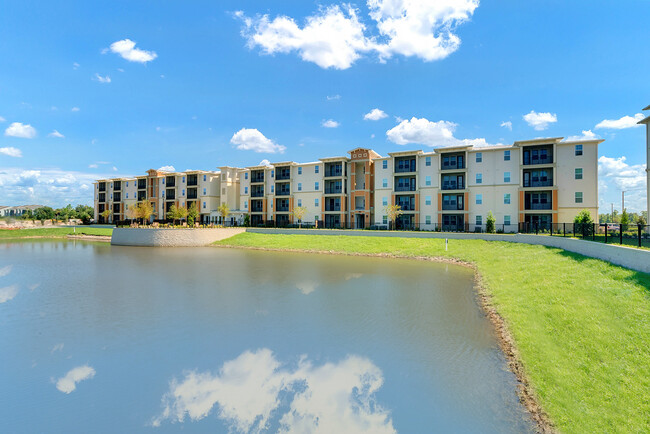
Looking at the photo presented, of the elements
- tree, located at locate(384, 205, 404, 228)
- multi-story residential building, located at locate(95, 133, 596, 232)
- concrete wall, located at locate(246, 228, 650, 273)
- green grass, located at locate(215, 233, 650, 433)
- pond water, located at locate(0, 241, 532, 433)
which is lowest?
pond water, located at locate(0, 241, 532, 433)

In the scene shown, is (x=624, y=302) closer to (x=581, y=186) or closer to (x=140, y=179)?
(x=581, y=186)

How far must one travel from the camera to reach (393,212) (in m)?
44.9

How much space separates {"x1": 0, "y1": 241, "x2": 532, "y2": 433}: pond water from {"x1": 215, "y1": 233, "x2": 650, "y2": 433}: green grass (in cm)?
103

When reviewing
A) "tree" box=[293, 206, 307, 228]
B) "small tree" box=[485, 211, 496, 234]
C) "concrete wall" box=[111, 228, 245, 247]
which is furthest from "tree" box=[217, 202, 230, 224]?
"small tree" box=[485, 211, 496, 234]

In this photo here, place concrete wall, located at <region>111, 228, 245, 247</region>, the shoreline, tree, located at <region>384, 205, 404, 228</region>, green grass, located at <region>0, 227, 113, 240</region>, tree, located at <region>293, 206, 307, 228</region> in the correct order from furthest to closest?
green grass, located at <region>0, 227, 113, 240</region> < tree, located at <region>293, 206, 307, 228</region> < tree, located at <region>384, 205, 404, 228</region> < concrete wall, located at <region>111, 228, 245, 247</region> < the shoreline

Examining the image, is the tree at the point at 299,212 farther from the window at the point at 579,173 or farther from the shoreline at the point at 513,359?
the window at the point at 579,173

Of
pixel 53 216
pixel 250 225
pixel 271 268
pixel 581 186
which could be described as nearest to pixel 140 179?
pixel 250 225

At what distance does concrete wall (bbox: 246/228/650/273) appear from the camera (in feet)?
46.6

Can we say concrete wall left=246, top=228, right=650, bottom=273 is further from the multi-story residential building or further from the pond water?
the multi-story residential building

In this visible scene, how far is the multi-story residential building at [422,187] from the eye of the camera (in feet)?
125

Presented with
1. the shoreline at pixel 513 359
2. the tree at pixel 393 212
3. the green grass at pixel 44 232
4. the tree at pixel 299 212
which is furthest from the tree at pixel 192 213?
the shoreline at pixel 513 359

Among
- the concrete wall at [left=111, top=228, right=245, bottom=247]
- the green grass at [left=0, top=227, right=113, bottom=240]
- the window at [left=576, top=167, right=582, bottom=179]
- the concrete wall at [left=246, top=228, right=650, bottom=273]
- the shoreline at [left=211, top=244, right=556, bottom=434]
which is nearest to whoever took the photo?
the shoreline at [left=211, top=244, right=556, bottom=434]

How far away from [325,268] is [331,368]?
1687cm

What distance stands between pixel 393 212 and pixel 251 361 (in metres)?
37.9
